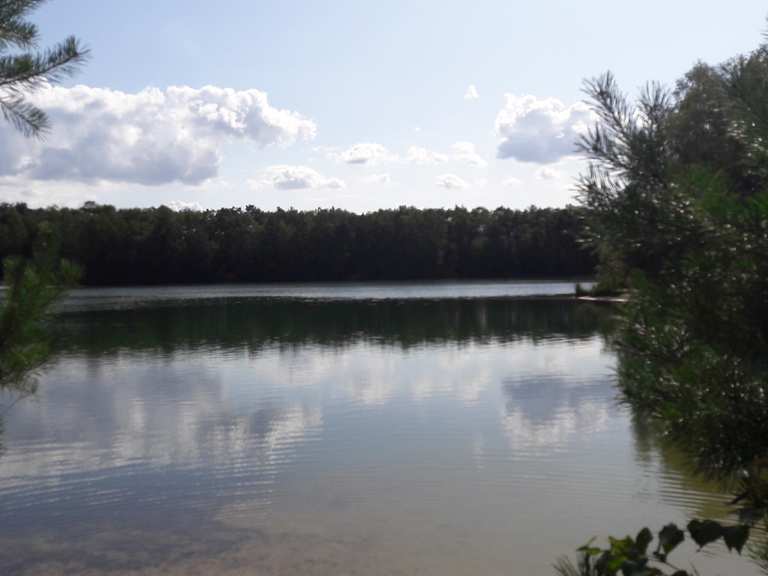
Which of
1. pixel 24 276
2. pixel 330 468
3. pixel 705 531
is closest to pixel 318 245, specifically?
pixel 330 468

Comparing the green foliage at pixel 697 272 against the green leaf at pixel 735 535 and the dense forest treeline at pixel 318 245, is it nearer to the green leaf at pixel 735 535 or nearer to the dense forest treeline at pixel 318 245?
the green leaf at pixel 735 535

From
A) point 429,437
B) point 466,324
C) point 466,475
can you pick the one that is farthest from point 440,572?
point 466,324

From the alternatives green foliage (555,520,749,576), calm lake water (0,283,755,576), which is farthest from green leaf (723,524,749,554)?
calm lake water (0,283,755,576)

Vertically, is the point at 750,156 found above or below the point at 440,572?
above

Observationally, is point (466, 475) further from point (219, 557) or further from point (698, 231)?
point (698, 231)

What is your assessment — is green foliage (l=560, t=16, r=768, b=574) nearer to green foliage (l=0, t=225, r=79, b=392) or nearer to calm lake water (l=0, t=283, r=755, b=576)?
calm lake water (l=0, t=283, r=755, b=576)

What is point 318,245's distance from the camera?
86.8 metres

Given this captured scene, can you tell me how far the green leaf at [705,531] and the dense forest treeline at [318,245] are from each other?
77.8m

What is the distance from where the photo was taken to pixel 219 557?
7.59 meters

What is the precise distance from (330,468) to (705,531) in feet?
28.9

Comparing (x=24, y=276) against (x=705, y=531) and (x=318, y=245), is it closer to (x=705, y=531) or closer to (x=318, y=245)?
(x=705, y=531)

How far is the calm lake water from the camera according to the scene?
7.71 metres

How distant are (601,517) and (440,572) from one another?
2.18 m

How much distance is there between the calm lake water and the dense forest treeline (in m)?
61.8
